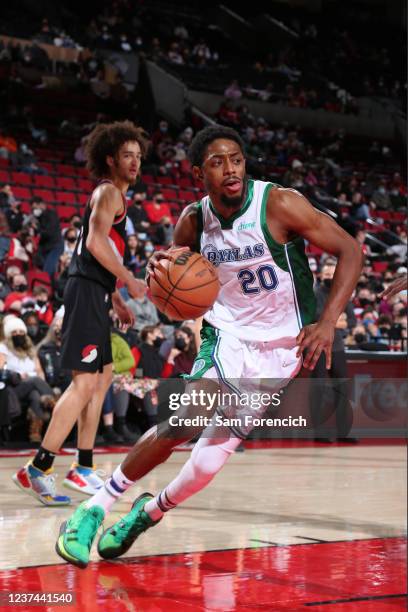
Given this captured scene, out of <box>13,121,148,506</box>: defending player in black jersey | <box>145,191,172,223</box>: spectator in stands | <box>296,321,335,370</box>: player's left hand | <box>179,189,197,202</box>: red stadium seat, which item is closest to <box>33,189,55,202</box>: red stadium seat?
<box>145,191,172,223</box>: spectator in stands

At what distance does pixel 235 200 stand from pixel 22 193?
1139 centimetres

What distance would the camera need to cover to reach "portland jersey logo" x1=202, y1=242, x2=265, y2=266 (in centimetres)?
366

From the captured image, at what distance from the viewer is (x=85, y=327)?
5.01 m

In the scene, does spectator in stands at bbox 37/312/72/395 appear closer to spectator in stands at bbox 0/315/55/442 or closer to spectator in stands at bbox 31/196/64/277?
spectator in stands at bbox 0/315/55/442

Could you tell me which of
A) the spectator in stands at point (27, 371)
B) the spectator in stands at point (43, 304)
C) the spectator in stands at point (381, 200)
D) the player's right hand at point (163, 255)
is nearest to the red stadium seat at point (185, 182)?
the spectator in stands at point (381, 200)

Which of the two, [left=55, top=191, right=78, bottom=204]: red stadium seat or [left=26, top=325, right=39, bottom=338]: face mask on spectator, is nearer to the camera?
[left=26, top=325, right=39, bottom=338]: face mask on spectator

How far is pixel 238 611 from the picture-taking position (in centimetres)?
287

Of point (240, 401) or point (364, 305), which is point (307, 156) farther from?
point (240, 401)

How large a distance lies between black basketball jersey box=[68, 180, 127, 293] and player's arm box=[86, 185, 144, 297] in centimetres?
8

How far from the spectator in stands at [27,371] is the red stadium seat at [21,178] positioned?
6.94 meters

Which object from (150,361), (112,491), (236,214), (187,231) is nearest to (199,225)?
(187,231)

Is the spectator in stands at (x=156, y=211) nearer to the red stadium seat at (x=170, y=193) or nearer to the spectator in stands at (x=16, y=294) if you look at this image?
the red stadium seat at (x=170, y=193)

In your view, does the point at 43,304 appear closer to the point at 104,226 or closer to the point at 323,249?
the point at 104,226

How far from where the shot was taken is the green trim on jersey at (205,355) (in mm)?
3578
